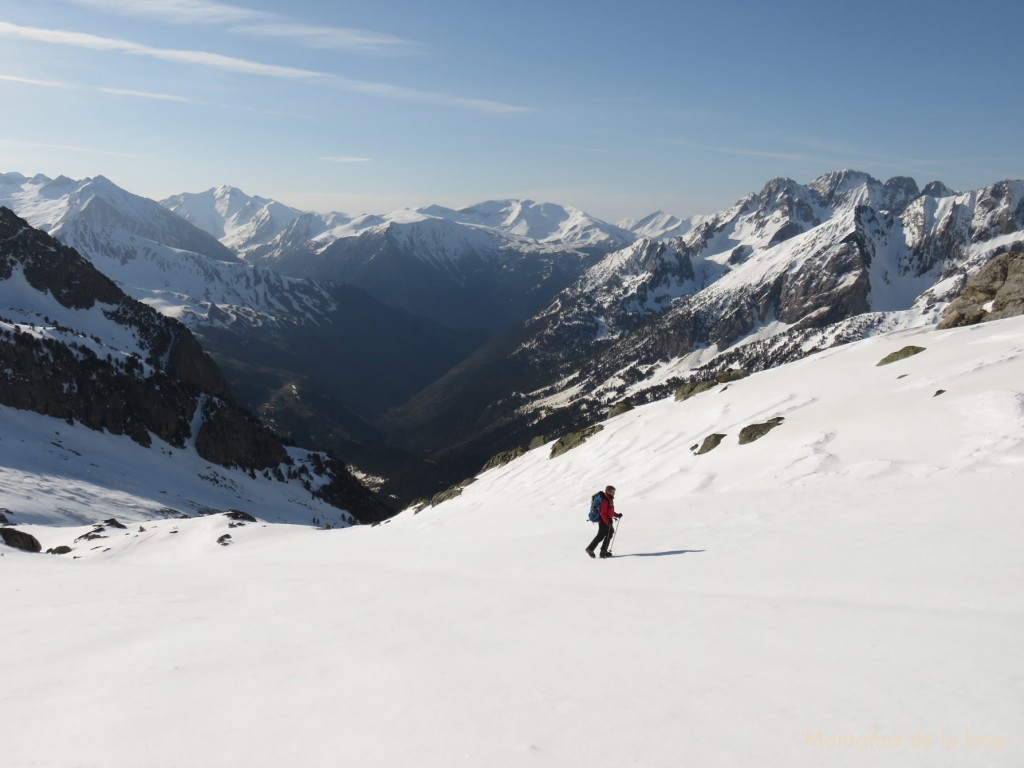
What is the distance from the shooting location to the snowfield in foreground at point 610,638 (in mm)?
6809

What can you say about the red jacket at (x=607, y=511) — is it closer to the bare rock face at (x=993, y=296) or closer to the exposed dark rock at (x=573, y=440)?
the exposed dark rock at (x=573, y=440)

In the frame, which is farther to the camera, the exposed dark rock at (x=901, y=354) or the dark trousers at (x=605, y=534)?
the exposed dark rock at (x=901, y=354)

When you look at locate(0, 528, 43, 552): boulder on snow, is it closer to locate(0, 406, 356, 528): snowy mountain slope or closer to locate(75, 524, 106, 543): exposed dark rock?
locate(0, 406, 356, 528): snowy mountain slope

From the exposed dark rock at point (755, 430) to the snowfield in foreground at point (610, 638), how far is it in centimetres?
538

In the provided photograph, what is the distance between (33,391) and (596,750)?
331ft

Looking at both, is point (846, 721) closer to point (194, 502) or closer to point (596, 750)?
point (596, 750)

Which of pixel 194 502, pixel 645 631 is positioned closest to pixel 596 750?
pixel 645 631

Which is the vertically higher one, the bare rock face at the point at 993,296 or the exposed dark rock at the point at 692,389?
the bare rock face at the point at 993,296

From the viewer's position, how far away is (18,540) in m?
36.1

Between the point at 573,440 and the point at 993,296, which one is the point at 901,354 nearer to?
the point at 573,440

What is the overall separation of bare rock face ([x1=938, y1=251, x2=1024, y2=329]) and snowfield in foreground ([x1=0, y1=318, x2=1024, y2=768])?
35.5 metres

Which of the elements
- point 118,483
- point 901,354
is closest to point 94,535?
point 118,483

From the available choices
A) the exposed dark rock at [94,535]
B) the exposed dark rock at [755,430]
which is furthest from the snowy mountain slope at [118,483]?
the exposed dark rock at [755,430]

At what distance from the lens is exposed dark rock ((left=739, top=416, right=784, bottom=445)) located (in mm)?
28952
